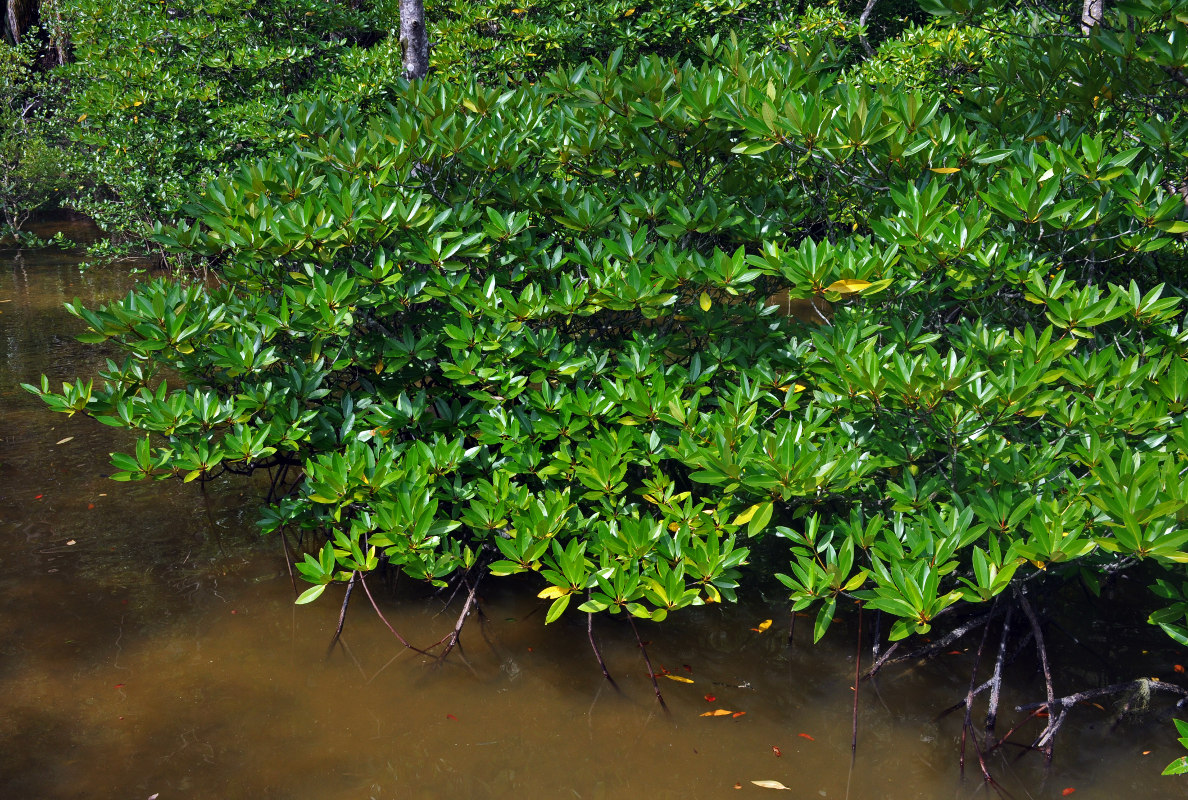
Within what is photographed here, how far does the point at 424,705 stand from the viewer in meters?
3.48

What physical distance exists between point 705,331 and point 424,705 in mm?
1936

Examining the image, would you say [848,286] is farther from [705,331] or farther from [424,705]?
[424,705]

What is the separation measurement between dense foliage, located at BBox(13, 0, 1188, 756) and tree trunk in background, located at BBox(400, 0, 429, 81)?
7.19ft

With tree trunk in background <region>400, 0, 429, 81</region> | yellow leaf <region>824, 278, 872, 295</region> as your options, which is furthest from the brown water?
tree trunk in background <region>400, 0, 429, 81</region>

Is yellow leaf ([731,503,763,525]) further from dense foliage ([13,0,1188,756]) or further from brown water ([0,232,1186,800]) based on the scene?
brown water ([0,232,1186,800])

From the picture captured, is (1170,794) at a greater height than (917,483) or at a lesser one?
lesser

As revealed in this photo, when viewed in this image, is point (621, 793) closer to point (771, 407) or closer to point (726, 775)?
point (726, 775)

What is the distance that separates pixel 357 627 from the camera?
4020 millimetres

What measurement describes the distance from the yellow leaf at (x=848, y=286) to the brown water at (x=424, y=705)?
5.19 feet

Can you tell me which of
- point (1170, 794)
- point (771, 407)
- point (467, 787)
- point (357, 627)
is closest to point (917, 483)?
point (771, 407)

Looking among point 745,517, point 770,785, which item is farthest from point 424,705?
point 745,517

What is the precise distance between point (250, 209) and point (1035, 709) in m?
3.74

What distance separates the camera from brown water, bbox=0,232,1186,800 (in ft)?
10.2

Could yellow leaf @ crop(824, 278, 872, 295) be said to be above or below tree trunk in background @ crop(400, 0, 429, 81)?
below
